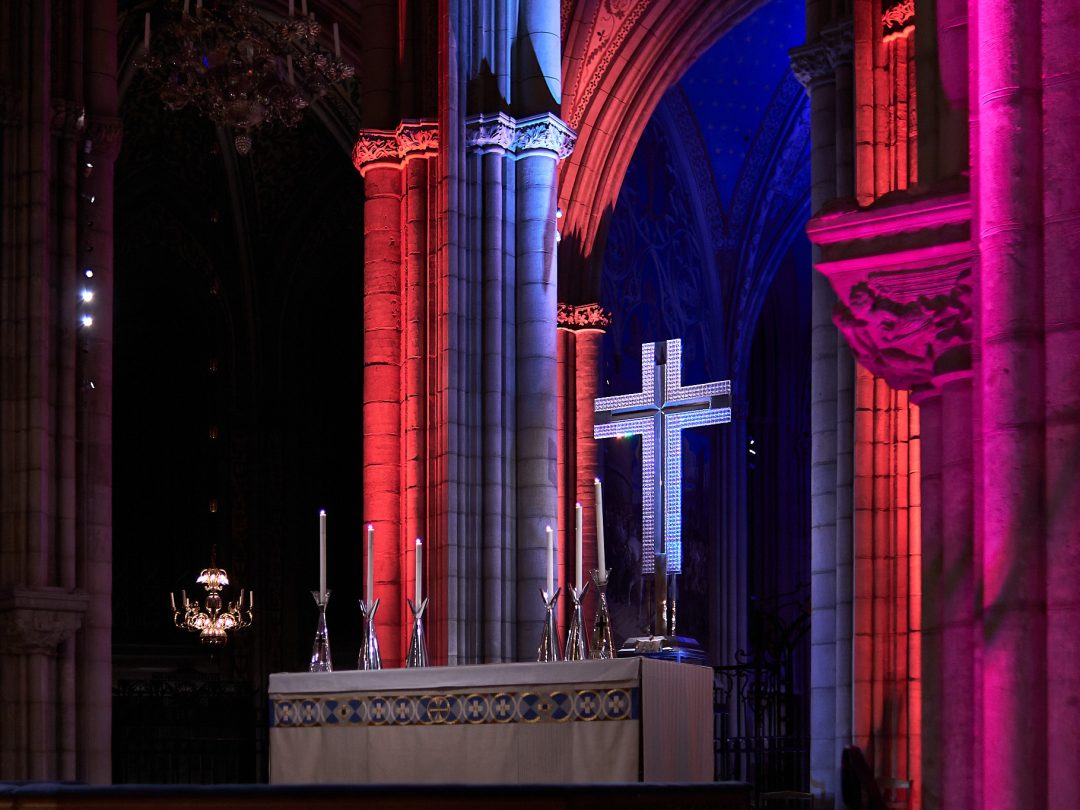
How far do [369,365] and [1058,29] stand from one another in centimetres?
905

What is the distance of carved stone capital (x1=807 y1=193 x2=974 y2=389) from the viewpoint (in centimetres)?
458

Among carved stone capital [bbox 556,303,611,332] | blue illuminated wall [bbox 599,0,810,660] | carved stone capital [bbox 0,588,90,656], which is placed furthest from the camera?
blue illuminated wall [bbox 599,0,810,660]

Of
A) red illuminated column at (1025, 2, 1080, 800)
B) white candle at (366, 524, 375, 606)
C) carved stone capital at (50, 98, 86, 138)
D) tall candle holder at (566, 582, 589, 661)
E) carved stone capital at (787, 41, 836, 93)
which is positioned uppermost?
carved stone capital at (787, 41, 836, 93)

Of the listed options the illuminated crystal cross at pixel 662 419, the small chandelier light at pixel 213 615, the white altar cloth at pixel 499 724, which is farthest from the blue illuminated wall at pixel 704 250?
the white altar cloth at pixel 499 724

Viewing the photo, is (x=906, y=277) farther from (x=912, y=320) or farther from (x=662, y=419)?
(x=662, y=419)

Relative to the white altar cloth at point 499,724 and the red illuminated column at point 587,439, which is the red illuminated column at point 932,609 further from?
the red illuminated column at point 587,439

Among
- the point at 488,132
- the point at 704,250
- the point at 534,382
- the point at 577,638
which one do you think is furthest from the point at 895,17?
the point at 704,250

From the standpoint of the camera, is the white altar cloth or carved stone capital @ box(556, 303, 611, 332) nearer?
the white altar cloth

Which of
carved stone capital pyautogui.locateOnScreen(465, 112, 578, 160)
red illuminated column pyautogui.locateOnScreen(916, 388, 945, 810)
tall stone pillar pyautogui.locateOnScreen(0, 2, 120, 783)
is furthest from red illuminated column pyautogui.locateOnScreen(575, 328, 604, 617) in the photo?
red illuminated column pyautogui.locateOnScreen(916, 388, 945, 810)

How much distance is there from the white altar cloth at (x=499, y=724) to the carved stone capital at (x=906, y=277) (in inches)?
73.0

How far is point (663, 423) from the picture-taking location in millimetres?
10375

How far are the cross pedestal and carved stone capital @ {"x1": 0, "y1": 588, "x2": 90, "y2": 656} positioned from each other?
4.35 metres

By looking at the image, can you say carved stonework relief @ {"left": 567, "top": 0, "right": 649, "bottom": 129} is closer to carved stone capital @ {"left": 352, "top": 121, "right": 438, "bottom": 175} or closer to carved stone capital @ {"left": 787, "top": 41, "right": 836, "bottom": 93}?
carved stone capital @ {"left": 352, "top": 121, "right": 438, "bottom": 175}

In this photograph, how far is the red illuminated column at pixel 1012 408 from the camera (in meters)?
3.87
